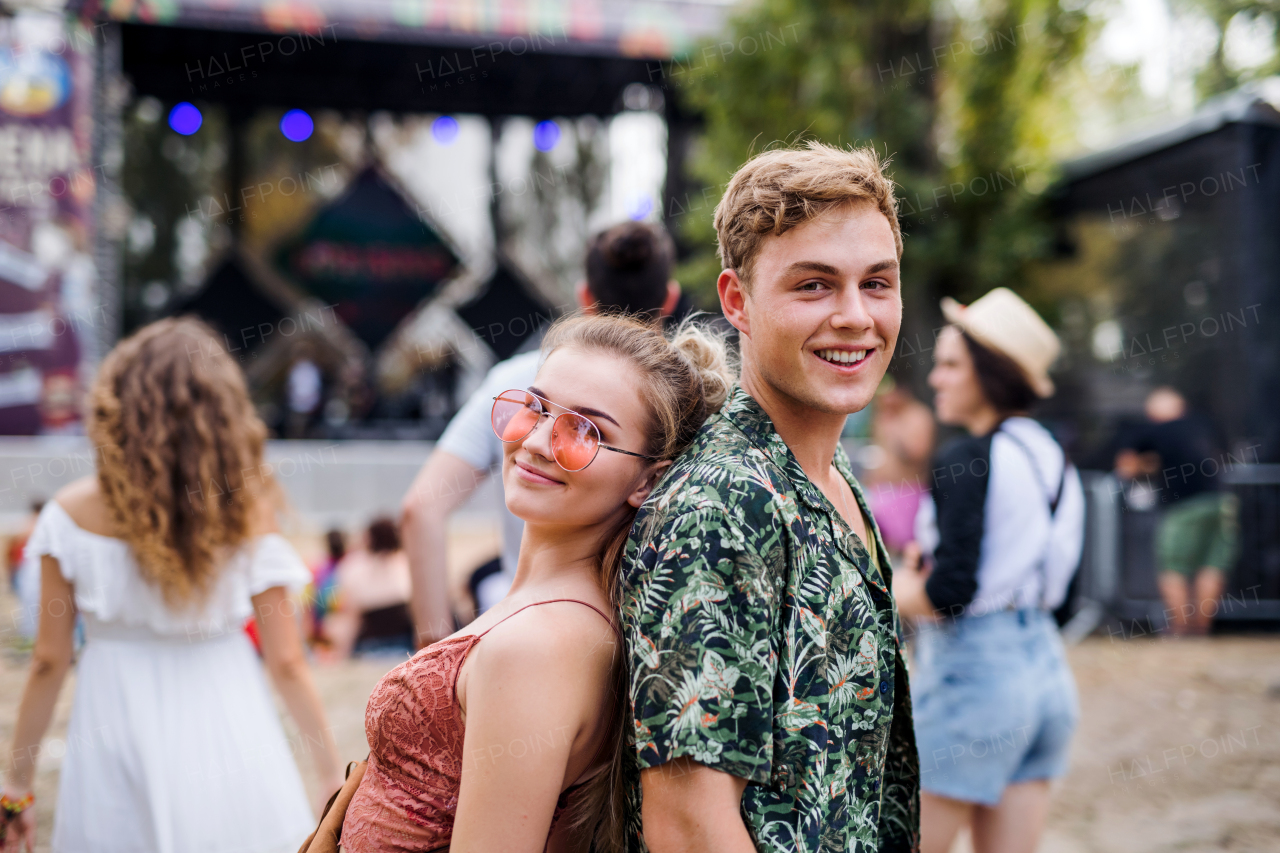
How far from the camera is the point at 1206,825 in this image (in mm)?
3900

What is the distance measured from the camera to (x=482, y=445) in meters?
2.62

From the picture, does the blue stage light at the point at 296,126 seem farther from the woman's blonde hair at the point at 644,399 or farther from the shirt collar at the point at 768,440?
the shirt collar at the point at 768,440

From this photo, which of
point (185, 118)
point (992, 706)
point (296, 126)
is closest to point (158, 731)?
point (992, 706)

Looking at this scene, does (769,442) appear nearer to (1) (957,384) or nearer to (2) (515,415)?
(2) (515,415)

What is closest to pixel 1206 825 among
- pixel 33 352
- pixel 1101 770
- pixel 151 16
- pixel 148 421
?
pixel 1101 770

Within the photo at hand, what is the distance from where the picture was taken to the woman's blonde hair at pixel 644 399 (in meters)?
1.29

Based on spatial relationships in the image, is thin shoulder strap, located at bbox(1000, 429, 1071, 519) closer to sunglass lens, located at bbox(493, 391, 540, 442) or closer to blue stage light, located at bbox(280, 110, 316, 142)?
sunglass lens, located at bbox(493, 391, 540, 442)

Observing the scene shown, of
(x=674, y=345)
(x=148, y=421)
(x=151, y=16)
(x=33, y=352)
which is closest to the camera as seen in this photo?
(x=674, y=345)

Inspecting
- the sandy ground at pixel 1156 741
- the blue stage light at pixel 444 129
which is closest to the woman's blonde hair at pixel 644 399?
the sandy ground at pixel 1156 741

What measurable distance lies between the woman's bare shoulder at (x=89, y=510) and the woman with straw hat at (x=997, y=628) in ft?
6.61

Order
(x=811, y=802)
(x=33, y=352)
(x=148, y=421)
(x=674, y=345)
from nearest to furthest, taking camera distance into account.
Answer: (x=811, y=802) < (x=674, y=345) < (x=148, y=421) < (x=33, y=352)

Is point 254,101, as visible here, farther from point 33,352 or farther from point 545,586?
point 545,586

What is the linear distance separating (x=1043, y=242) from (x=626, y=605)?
7820 mm

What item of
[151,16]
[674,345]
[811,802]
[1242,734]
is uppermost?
[151,16]
